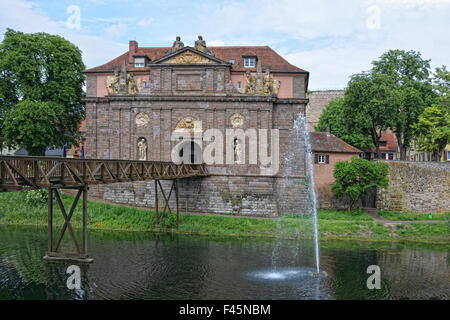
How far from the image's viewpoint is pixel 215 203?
32219 mm

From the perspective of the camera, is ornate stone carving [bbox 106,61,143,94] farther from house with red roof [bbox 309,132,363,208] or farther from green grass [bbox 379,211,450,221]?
green grass [bbox 379,211,450,221]

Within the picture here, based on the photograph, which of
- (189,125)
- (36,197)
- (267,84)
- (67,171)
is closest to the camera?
(67,171)

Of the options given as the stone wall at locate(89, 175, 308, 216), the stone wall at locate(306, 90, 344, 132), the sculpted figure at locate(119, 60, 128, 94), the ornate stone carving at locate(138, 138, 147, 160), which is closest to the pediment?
the sculpted figure at locate(119, 60, 128, 94)

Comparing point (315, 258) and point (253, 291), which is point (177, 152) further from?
point (253, 291)

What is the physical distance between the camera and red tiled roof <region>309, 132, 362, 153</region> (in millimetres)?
36531

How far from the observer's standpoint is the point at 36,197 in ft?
105

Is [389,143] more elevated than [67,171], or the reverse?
[389,143]

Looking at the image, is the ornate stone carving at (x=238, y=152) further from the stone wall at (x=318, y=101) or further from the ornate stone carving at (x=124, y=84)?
the stone wall at (x=318, y=101)

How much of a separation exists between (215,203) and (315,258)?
38.6 ft

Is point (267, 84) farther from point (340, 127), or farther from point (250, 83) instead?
point (340, 127)

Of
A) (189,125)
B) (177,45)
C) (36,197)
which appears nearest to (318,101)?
(189,125)

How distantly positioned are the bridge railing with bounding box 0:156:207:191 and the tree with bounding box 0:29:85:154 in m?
13.9

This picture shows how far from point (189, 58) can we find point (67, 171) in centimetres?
1824
